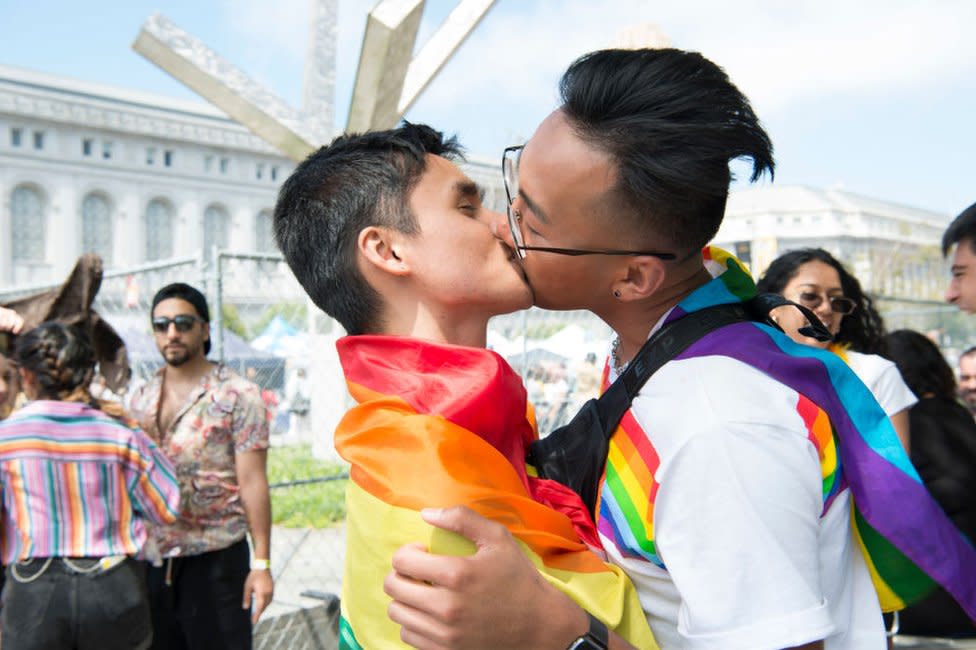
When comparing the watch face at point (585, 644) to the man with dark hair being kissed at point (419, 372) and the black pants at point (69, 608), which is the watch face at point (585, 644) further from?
the black pants at point (69, 608)

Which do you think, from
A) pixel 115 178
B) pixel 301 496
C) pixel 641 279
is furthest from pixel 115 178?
pixel 641 279

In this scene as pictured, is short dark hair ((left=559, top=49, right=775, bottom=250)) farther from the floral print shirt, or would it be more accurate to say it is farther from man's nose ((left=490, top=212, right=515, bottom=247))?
the floral print shirt

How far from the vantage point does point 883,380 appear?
3.19 m

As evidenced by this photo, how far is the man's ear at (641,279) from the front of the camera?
1278 millimetres

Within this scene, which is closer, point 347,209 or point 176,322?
point 347,209

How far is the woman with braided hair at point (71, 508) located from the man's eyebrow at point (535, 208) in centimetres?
245

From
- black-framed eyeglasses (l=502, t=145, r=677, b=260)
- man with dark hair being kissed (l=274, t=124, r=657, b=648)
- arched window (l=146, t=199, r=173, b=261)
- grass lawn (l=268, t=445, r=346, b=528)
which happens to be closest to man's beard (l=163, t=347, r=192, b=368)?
man with dark hair being kissed (l=274, t=124, r=657, b=648)

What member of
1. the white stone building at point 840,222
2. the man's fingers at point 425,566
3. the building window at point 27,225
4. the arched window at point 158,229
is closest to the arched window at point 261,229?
the arched window at point 158,229

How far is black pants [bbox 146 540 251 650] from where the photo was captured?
3.57 meters

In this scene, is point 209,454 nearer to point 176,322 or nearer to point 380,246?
point 176,322

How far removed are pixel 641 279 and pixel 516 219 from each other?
0.22 m

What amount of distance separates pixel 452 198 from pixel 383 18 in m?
4.43

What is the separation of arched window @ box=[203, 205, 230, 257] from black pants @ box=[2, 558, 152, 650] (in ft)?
176

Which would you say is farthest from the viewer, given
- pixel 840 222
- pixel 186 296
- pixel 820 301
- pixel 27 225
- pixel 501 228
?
pixel 840 222
